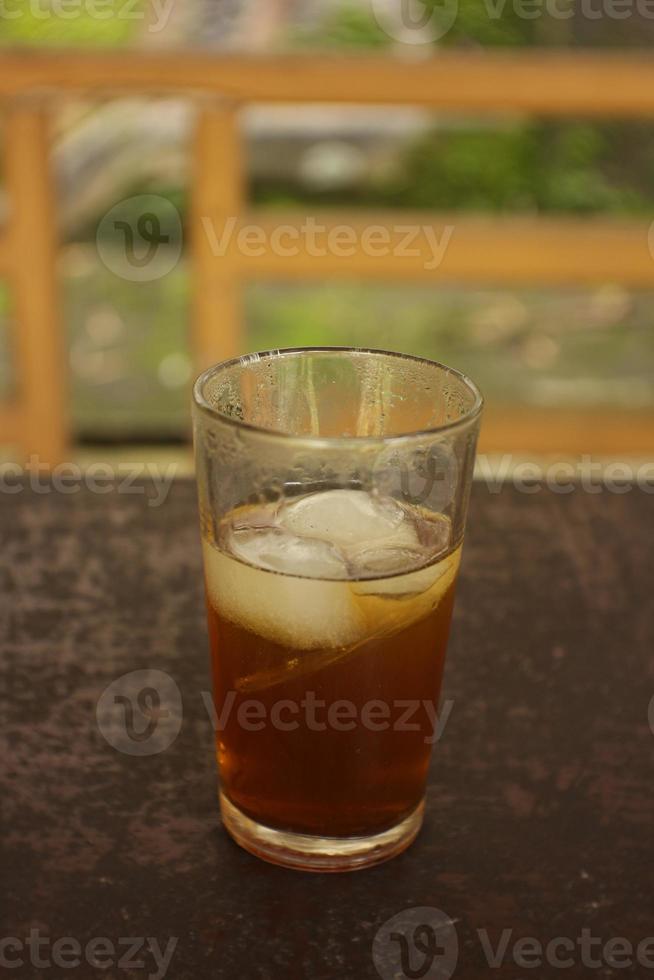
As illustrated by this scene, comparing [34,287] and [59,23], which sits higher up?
[59,23]

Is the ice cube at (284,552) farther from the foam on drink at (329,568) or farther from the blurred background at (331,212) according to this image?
the blurred background at (331,212)

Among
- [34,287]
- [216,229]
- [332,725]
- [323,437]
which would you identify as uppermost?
[323,437]

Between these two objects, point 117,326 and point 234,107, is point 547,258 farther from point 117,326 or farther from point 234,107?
point 117,326

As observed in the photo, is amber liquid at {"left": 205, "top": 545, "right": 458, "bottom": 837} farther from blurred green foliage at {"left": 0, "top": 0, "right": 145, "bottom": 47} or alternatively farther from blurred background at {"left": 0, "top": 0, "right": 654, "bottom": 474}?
blurred green foliage at {"left": 0, "top": 0, "right": 145, "bottom": 47}

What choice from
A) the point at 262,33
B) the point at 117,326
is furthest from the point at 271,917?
the point at 262,33

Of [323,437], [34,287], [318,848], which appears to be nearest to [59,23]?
[34,287]

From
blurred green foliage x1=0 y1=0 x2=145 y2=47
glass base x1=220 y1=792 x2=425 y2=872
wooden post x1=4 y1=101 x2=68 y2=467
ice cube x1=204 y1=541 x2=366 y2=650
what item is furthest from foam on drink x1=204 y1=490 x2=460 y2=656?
blurred green foliage x1=0 y1=0 x2=145 y2=47

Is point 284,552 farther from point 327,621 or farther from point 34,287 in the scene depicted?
point 34,287
